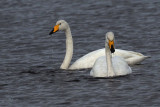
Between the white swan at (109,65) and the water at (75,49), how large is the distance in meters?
0.28

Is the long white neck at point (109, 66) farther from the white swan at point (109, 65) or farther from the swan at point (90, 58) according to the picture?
the swan at point (90, 58)

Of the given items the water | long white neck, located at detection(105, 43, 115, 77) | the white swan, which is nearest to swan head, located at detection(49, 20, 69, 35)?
the water

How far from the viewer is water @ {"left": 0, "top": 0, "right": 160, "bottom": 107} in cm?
1488

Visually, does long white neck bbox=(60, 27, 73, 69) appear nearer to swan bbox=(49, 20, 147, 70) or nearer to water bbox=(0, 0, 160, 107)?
swan bbox=(49, 20, 147, 70)

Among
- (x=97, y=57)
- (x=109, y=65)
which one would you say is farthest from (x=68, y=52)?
(x=109, y=65)

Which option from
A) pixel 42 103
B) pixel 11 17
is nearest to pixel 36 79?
pixel 42 103

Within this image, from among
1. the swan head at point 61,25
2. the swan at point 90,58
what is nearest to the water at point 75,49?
the swan at point 90,58

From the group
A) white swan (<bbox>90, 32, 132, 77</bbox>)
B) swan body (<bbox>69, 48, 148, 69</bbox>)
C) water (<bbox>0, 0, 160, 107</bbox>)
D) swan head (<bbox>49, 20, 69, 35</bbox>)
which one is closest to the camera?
water (<bbox>0, 0, 160, 107</bbox>)

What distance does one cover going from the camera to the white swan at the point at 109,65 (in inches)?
657

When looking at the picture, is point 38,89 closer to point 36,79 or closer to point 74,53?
point 36,79

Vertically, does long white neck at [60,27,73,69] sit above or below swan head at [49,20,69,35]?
below

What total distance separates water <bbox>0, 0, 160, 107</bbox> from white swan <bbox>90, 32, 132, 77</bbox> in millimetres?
277

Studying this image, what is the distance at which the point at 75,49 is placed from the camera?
2128 centimetres

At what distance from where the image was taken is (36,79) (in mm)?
17094
